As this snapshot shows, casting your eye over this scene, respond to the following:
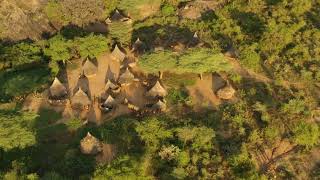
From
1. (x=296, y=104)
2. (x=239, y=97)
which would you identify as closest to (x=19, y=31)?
(x=239, y=97)

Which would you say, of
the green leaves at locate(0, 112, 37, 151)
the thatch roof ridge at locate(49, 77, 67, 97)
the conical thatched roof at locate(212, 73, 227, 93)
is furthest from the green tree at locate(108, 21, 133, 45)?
the green leaves at locate(0, 112, 37, 151)

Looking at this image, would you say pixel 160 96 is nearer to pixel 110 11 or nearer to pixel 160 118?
pixel 160 118

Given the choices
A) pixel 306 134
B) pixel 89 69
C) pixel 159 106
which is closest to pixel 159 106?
pixel 159 106

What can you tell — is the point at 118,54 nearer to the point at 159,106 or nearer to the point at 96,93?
the point at 96,93

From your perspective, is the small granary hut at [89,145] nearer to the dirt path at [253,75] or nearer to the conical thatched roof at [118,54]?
the conical thatched roof at [118,54]

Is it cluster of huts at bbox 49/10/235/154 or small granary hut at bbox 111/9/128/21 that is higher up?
small granary hut at bbox 111/9/128/21

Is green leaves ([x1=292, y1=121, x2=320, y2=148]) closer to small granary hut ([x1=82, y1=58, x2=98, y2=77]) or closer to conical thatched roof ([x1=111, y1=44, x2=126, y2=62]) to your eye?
conical thatched roof ([x1=111, y1=44, x2=126, y2=62])

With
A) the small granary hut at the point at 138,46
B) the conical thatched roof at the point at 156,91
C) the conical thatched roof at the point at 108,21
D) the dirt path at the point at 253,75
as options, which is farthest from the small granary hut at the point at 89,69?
the dirt path at the point at 253,75
